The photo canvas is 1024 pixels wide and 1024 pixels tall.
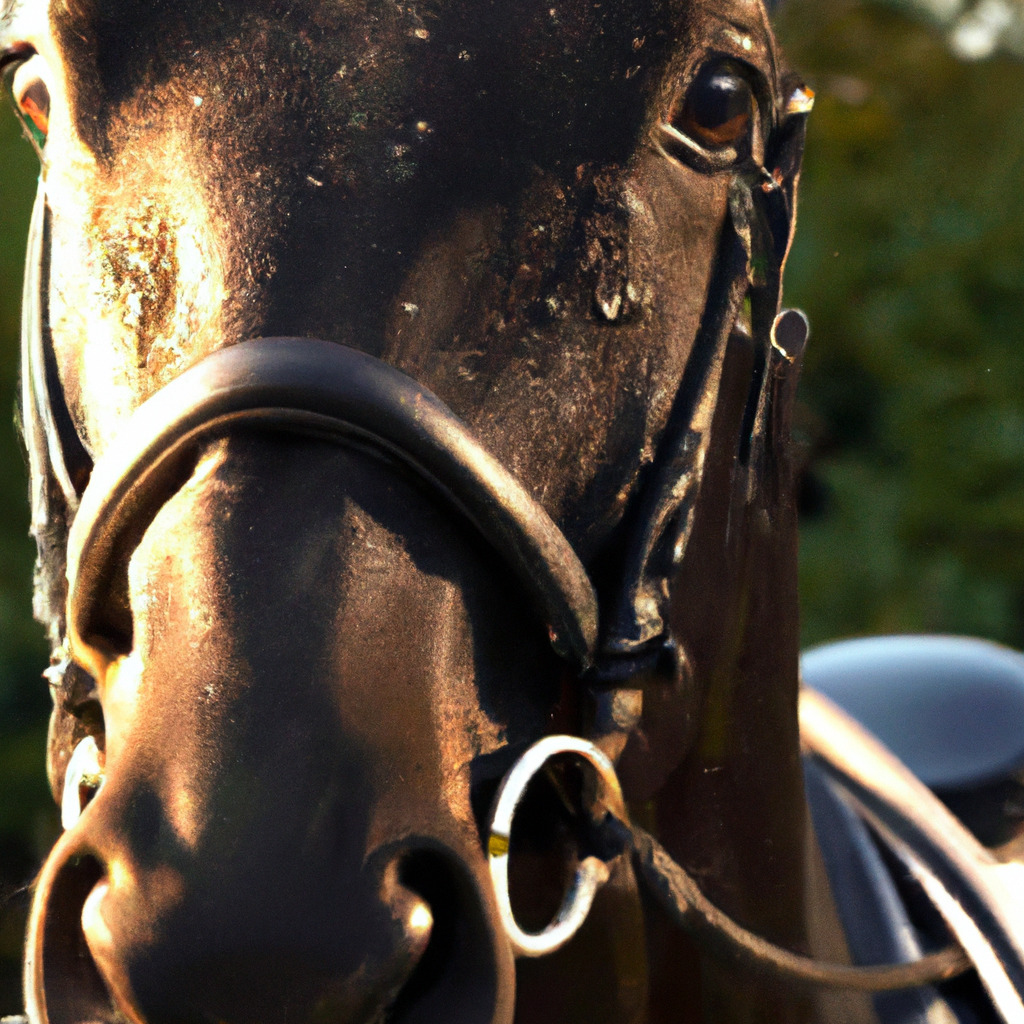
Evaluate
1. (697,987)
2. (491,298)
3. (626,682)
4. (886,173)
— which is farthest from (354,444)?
(886,173)

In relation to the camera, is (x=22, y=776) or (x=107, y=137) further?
(x=22, y=776)

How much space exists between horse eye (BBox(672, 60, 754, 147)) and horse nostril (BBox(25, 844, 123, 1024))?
618 millimetres

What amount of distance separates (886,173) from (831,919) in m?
4.65

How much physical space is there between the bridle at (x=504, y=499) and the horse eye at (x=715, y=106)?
0.04m

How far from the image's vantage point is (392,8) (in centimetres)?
80

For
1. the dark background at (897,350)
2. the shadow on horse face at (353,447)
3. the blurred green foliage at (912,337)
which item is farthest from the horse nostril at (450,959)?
the blurred green foliage at (912,337)

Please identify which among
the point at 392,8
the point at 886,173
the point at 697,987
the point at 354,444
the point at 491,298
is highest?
the point at 886,173

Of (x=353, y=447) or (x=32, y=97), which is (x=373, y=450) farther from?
(x=32, y=97)

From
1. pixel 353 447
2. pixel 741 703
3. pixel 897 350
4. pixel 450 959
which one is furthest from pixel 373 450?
pixel 897 350

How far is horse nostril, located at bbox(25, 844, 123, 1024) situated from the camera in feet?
2.48

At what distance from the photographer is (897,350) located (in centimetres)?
507

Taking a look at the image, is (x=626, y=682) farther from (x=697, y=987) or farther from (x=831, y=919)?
(x=831, y=919)

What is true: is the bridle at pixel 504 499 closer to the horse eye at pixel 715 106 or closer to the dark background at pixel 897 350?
the horse eye at pixel 715 106

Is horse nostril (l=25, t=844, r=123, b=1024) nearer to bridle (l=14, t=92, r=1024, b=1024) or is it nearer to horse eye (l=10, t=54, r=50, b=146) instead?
bridle (l=14, t=92, r=1024, b=1024)
